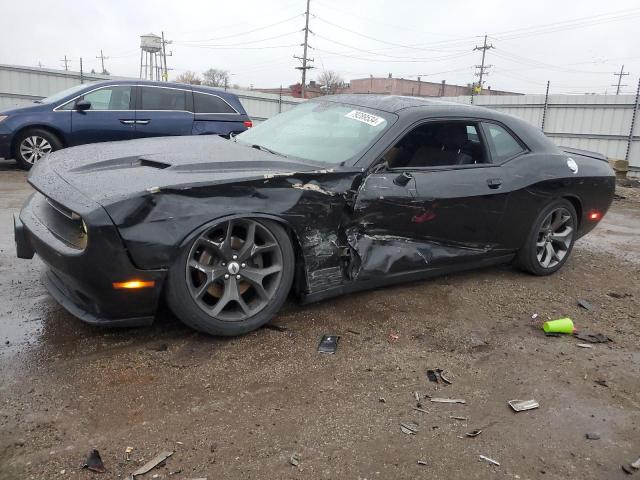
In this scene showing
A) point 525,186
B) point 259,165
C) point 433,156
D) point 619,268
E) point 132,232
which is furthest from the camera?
point 619,268

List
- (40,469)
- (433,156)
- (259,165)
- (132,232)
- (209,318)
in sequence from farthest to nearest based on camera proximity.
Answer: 1. (433,156)
2. (259,165)
3. (209,318)
4. (132,232)
5. (40,469)

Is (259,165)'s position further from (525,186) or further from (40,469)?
(525,186)

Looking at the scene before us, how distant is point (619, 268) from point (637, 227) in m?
2.73

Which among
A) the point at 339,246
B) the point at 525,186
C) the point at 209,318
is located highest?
the point at 525,186

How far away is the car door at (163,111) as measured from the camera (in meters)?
8.95

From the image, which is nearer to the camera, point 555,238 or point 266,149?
point 266,149

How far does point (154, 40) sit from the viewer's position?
43.9 m

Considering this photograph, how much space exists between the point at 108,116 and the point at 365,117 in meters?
6.29

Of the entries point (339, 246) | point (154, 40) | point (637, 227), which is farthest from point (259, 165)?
point (154, 40)

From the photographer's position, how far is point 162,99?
360 inches

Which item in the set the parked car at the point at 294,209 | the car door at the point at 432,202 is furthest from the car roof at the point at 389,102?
the car door at the point at 432,202

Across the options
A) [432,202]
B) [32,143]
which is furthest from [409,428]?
[32,143]

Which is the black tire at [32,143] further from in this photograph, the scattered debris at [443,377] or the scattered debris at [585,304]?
the scattered debris at [585,304]

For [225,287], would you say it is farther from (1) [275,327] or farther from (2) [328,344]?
(2) [328,344]
